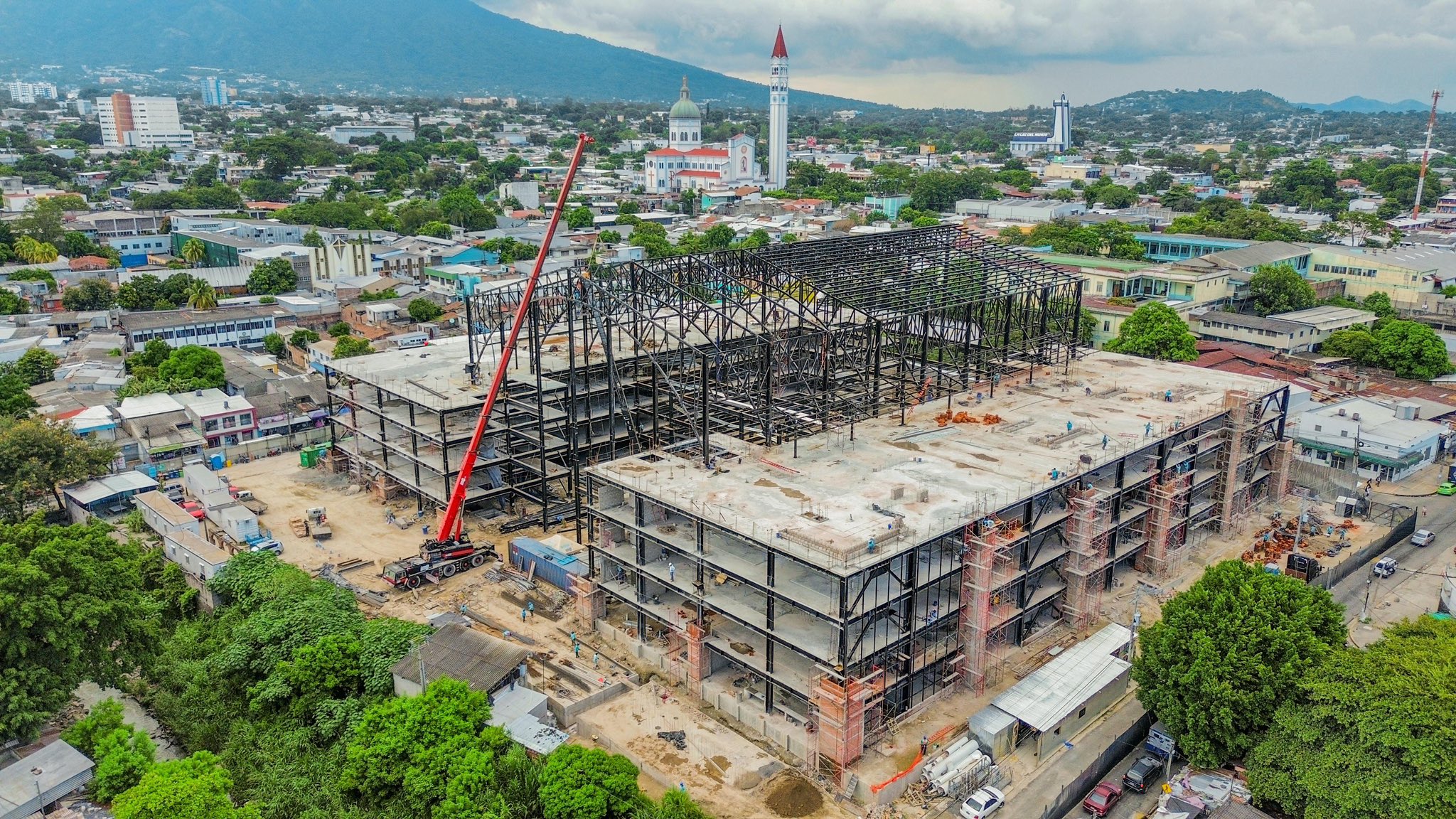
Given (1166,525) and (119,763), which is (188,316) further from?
(1166,525)

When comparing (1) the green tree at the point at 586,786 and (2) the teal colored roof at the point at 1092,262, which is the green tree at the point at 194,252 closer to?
(2) the teal colored roof at the point at 1092,262

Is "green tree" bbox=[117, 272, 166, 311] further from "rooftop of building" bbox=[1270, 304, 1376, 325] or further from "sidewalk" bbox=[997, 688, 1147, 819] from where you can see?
"rooftop of building" bbox=[1270, 304, 1376, 325]

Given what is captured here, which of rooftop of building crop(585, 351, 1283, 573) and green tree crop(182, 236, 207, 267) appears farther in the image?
green tree crop(182, 236, 207, 267)

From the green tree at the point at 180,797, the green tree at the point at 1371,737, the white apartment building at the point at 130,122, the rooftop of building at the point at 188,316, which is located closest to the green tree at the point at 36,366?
the rooftop of building at the point at 188,316

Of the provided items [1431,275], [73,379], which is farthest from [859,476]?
[1431,275]

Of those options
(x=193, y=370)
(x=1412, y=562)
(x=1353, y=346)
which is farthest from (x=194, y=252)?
(x=1353, y=346)

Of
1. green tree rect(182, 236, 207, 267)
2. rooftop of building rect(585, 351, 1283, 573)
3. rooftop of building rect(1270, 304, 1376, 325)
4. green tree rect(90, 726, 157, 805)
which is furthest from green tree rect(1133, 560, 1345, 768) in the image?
green tree rect(182, 236, 207, 267)

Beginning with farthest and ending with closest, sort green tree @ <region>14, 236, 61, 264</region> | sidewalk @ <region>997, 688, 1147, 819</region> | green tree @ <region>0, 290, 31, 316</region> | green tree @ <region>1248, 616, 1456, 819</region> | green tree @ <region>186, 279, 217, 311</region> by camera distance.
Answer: green tree @ <region>14, 236, 61, 264</region>
green tree @ <region>186, 279, 217, 311</region>
green tree @ <region>0, 290, 31, 316</region>
sidewalk @ <region>997, 688, 1147, 819</region>
green tree @ <region>1248, 616, 1456, 819</region>
